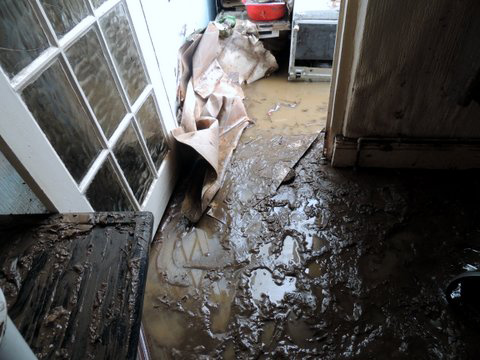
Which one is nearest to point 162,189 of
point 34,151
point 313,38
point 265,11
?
point 34,151

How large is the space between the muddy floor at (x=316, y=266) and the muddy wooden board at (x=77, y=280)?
2.47ft

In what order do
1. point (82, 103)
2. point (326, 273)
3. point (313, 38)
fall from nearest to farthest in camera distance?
1. point (82, 103)
2. point (326, 273)
3. point (313, 38)

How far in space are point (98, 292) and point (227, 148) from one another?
1547 mm

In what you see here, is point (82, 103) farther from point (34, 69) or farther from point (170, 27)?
point (170, 27)

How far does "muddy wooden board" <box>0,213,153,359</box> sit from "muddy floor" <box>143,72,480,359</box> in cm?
75

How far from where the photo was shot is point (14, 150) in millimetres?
831

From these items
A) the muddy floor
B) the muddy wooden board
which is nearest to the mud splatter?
the muddy floor

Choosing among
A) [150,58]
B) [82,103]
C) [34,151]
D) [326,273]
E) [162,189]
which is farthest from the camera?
[162,189]

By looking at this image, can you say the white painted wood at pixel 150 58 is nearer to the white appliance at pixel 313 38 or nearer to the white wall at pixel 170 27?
the white wall at pixel 170 27

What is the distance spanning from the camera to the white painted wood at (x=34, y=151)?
0.81m

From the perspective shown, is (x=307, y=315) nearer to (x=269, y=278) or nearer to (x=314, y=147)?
(x=269, y=278)

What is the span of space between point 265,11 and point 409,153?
1822mm

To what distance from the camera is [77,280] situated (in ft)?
2.39

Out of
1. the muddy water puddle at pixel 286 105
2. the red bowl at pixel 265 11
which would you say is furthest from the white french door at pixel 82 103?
the red bowl at pixel 265 11
